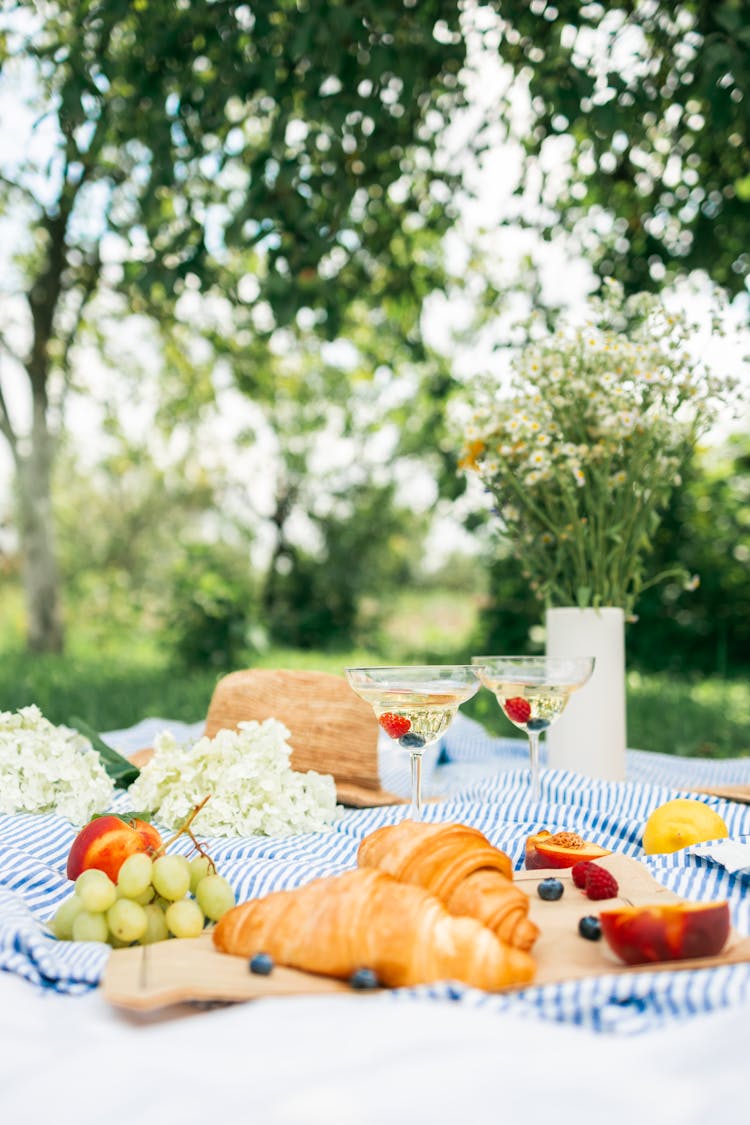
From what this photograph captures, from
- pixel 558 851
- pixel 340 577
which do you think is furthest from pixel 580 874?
pixel 340 577

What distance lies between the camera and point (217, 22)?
4672mm

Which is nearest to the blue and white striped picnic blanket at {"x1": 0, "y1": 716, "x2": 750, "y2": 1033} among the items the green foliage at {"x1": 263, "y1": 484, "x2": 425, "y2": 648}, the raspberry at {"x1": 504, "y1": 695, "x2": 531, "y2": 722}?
A: the raspberry at {"x1": 504, "y1": 695, "x2": 531, "y2": 722}

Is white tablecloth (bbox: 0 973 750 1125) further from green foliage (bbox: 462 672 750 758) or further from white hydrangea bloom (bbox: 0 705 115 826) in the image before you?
green foliage (bbox: 462 672 750 758)

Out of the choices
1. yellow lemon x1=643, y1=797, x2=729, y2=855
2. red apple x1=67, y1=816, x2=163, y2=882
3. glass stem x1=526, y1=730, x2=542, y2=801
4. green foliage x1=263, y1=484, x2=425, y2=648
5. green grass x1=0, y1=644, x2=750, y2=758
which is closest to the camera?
red apple x1=67, y1=816, x2=163, y2=882

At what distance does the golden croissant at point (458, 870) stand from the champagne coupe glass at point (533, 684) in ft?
2.70

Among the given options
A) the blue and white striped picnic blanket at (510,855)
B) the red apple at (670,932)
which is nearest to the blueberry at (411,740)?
the blue and white striped picnic blanket at (510,855)

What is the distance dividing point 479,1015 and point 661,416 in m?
2.33

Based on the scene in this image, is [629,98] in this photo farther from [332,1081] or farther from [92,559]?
[92,559]

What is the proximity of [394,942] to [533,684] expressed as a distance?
121cm

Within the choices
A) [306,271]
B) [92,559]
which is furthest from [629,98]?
[92,559]

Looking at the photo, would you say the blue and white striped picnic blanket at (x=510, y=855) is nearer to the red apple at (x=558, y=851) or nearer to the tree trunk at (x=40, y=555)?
the red apple at (x=558, y=851)

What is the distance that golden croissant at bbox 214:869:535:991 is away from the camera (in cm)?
140

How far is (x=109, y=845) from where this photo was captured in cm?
201

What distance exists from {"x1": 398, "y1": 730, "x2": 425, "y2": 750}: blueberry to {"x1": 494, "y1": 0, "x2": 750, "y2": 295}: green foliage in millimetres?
3110
